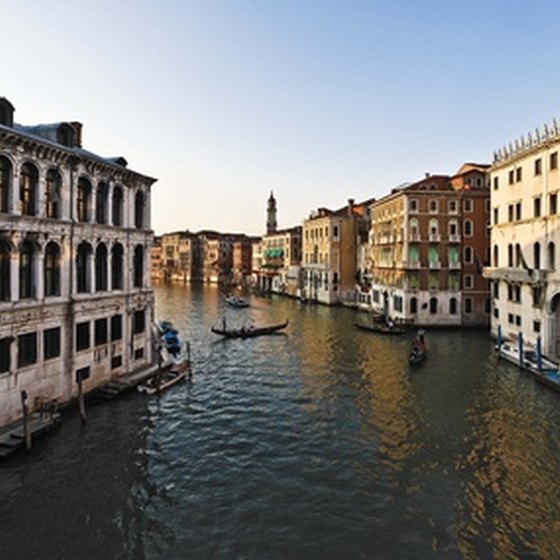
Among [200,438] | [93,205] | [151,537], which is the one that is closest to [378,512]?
[151,537]

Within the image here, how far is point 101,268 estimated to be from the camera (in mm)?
21484

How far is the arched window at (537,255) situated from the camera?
28.9m

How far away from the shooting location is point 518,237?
1232 inches

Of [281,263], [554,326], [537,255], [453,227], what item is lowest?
[554,326]

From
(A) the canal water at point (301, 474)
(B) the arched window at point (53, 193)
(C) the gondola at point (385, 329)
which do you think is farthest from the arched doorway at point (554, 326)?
(B) the arched window at point (53, 193)

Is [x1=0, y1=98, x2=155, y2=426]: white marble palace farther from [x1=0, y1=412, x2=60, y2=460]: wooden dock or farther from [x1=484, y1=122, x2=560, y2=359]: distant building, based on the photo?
[x1=484, y1=122, x2=560, y2=359]: distant building

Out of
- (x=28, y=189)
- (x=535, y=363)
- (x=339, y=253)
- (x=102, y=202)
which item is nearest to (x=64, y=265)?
(x=28, y=189)

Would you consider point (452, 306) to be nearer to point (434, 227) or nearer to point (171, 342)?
point (434, 227)

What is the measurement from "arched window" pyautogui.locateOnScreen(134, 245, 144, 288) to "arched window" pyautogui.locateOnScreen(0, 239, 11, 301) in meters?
8.09

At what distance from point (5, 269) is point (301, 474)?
1200 centimetres

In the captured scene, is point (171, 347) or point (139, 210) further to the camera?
point (171, 347)

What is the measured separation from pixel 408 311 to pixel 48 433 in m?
34.1

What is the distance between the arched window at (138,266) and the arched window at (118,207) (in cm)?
185

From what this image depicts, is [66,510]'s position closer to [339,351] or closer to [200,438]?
[200,438]
